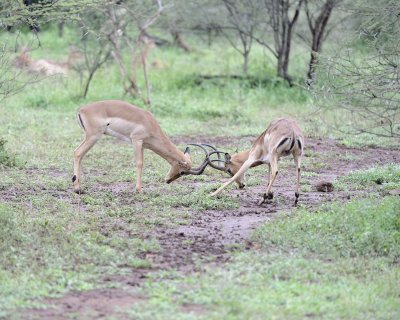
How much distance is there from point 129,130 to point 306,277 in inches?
173

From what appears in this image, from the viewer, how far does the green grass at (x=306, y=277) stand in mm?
5203

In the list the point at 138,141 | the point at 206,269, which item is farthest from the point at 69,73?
the point at 206,269

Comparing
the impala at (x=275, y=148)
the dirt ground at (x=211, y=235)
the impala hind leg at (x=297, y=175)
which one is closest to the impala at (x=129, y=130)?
the impala at (x=275, y=148)

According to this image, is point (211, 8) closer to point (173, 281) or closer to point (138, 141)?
point (138, 141)

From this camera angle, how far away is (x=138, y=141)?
9820 mm

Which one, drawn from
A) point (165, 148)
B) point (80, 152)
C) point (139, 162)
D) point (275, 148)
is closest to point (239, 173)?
point (275, 148)

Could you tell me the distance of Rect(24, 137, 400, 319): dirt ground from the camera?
529 cm

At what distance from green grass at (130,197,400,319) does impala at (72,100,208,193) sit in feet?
7.89

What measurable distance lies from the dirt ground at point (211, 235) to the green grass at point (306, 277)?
189 millimetres

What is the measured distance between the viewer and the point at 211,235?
7.46m

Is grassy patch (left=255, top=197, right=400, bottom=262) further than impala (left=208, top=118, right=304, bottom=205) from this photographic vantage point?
No

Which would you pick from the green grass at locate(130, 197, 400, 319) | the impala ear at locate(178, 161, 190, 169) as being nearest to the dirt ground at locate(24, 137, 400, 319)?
the green grass at locate(130, 197, 400, 319)

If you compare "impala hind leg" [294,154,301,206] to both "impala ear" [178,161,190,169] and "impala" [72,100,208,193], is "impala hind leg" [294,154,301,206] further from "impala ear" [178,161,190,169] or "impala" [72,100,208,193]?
"impala ear" [178,161,190,169]

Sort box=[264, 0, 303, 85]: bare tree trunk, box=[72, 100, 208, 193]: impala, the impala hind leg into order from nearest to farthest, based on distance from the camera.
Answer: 1. the impala hind leg
2. box=[72, 100, 208, 193]: impala
3. box=[264, 0, 303, 85]: bare tree trunk
